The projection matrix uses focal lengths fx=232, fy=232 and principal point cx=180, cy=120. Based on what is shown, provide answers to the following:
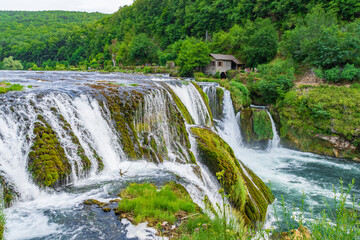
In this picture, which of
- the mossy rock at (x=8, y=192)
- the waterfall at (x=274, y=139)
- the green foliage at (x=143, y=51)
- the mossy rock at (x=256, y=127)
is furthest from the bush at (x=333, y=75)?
the green foliage at (x=143, y=51)

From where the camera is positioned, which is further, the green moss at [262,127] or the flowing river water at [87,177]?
the green moss at [262,127]

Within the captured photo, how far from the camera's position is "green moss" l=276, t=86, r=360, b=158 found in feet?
Answer: 52.7

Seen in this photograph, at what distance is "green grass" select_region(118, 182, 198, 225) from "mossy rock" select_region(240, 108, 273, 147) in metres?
13.0

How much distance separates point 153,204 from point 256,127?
1436 centimetres

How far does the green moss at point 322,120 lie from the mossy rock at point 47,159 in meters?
16.4

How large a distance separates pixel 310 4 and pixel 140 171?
121 ft

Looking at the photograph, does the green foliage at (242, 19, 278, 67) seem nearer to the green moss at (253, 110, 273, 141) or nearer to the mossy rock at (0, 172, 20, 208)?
the green moss at (253, 110, 273, 141)

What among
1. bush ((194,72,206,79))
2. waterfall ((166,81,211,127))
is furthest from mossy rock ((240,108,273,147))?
bush ((194,72,206,79))

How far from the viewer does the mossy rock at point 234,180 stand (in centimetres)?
776

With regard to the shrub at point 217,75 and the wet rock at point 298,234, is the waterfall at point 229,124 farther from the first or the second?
the wet rock at point 298,234

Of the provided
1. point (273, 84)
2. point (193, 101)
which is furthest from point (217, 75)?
point (193, 101)

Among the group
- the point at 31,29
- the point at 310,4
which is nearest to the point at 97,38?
the point at 31,29

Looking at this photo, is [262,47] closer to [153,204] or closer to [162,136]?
[162,136]

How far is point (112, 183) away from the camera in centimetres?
724
